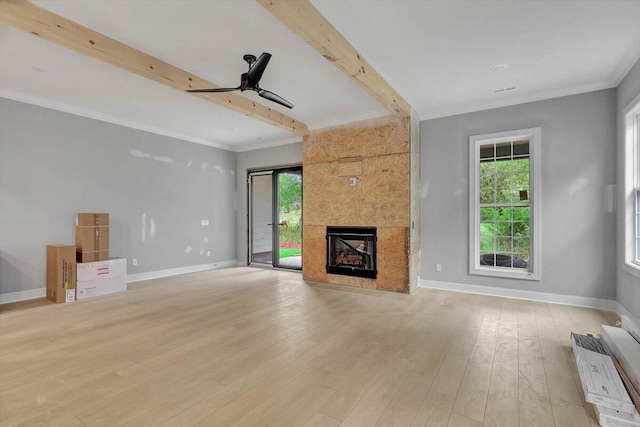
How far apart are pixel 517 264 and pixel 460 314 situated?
167 cm

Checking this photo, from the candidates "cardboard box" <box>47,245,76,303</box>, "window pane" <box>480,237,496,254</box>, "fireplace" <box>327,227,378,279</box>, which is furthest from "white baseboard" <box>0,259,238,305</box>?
"window pane" <box>480,237,496,254</box>

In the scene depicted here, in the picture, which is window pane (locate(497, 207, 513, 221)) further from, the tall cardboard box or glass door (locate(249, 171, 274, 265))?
the tall cardboard box

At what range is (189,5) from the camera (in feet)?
8.16

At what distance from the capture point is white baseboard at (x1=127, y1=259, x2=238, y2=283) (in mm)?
5707

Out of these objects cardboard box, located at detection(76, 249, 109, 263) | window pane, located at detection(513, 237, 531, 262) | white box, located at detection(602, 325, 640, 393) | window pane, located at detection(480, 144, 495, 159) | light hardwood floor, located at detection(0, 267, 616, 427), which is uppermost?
window pane, located at detection(480, 144, 495, 159)

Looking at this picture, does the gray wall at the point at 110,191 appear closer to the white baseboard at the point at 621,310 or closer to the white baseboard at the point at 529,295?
the white baseboard at the point at 529,295

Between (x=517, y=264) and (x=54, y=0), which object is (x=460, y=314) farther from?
(x=54, y=0)

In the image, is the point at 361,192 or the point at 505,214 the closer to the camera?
the point at 505,214

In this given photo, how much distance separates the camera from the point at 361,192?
5.27 m

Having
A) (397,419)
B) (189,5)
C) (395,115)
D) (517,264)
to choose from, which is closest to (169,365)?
(397,419)

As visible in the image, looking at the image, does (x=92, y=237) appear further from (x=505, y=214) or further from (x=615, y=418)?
(x=505, y=214)

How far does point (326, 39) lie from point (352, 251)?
3.62 m

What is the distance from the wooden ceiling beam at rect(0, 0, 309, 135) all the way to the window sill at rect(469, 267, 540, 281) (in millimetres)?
4493

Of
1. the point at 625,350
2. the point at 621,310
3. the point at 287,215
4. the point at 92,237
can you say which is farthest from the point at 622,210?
the point at 92,237
